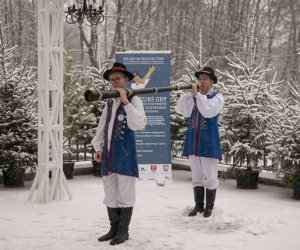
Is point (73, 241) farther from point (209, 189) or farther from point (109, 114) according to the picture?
point (209, 189)

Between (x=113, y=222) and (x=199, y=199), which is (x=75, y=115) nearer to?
(x=199, y=199)

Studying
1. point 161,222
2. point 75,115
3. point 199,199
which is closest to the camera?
point 161,222

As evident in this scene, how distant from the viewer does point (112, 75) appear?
17.5 ft

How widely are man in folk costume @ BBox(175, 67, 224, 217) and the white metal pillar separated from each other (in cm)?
185

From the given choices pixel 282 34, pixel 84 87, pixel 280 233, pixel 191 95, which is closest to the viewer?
pixel 280 233

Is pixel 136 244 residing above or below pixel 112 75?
below

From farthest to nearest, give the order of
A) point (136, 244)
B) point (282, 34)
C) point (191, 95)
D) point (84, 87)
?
point (282, 34)
point (84, 87)
point (191, 95)
point (136, 244)

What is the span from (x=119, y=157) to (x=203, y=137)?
1.55 m

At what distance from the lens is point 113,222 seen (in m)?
5.43

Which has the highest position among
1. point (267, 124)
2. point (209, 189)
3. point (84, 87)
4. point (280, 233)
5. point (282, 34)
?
point (282, 34)

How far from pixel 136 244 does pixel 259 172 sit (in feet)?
13.8

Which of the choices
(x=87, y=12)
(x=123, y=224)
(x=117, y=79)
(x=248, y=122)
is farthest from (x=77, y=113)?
(x=123, y=224)

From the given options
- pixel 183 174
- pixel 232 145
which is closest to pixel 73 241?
pixel 232 145

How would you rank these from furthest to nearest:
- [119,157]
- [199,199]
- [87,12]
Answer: [87,12]
[199,199]
[119,157]
